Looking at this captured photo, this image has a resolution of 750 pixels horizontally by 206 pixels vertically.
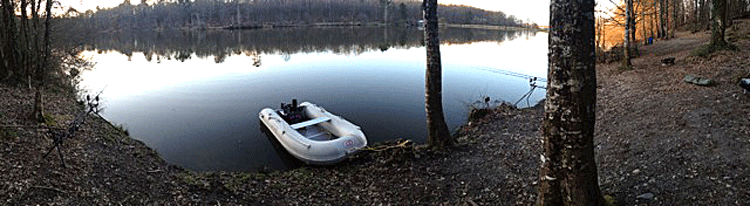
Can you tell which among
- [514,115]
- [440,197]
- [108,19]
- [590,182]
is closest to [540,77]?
[514,115]

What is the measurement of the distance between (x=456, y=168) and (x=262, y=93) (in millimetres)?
15408

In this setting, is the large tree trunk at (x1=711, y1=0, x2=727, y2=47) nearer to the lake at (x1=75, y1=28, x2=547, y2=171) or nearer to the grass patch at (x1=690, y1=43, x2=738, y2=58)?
the grass patch at (x1=690, y1=43, x2=738, y2=58)

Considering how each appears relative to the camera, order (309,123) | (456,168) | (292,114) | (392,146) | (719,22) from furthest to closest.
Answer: (292,114)
(719,22)
(309,123)
(392,146)
(456,168)

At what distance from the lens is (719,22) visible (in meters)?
12.6

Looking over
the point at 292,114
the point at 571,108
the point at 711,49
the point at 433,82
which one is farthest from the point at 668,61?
the point at 571,108

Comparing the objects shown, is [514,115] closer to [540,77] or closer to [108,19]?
[540,77]

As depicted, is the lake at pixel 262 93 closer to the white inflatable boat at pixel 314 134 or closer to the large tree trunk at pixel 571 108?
the white inflatable boat at pixel 314 134

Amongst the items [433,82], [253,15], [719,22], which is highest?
[253,15]

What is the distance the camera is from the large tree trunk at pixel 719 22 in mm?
12430

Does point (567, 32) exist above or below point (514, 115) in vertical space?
above

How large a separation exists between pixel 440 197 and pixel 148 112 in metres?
15.6

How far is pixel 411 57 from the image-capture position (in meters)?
34.9

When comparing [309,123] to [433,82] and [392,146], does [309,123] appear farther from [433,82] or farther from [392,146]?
[433,82]

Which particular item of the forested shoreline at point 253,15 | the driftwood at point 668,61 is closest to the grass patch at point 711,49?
the driftwood at point 668,61
